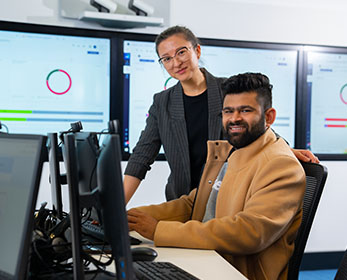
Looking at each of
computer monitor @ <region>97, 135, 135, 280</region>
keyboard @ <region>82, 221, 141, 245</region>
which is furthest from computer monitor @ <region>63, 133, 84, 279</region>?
keyboard @ <region>82, 221, 141, 245</region>

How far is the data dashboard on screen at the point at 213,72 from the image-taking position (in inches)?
141

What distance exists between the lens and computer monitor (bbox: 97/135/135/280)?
35.4 inches

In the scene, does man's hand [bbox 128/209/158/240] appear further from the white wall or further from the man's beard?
the white wall

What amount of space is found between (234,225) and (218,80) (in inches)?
42.1

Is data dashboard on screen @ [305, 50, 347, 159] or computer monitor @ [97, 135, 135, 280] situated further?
data dashboard on screen @ [305, 50, 347, 159]

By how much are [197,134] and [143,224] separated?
0.87 metres

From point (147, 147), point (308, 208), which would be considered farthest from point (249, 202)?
point (147, 147)

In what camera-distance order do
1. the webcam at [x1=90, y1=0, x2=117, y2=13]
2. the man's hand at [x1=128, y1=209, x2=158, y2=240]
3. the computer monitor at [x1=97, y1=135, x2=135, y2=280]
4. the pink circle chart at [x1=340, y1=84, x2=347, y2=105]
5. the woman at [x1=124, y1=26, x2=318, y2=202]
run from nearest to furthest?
1. the computer monitor at [x1=97, y1=135, x2=135, y2=280]
2. the man's hand at [x1=128, y1=209, x2=158, y2=240]
3. the woman at [x1=124, y1=26, x2=318, y2=202]
4. the webcam at [x1=90, y1=0, x2=117, y2=13]
5. the pink circle chart at [x1=340, y1=84, x2=347, y2=105]

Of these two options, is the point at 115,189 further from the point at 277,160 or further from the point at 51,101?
the point at 51,101

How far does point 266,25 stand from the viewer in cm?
385

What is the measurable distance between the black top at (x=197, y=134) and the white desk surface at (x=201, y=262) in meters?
0.84

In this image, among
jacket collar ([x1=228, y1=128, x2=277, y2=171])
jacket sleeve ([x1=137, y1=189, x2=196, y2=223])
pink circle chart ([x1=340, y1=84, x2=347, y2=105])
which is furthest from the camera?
pink circle chart ([x1=340, y1=84, x2=347, y2=105])

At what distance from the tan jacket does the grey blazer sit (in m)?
0.60

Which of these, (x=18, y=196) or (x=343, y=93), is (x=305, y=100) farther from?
(x=18, y=196)
